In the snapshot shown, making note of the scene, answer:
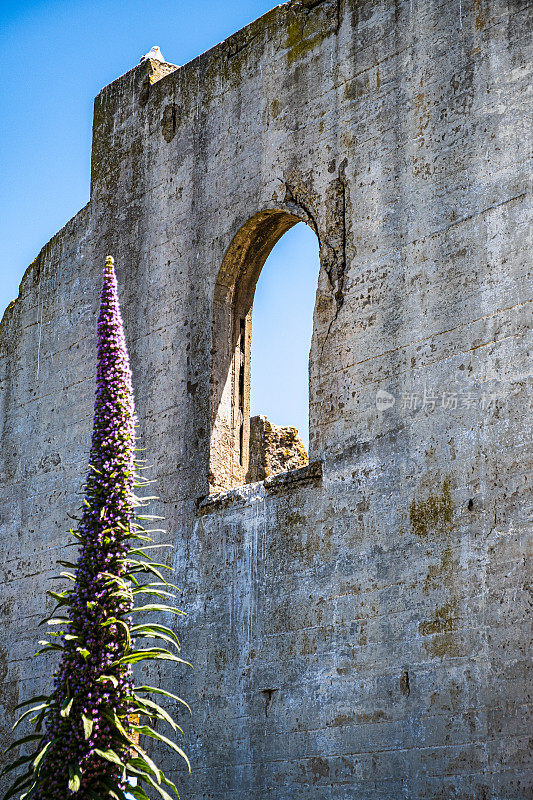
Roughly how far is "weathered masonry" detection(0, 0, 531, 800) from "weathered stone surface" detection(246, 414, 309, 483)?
1.87 m

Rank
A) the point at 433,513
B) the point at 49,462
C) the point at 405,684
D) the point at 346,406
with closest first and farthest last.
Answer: the point at 405,684, the point at 433,513, the point at 346,406, the point at 49,462

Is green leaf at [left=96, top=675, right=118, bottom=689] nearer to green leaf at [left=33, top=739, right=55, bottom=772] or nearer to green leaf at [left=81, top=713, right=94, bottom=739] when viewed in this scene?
green leaf at [left=81, top=713, right=94, bottom=739]

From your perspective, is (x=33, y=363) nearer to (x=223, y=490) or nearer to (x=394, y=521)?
(x=223, y=490)

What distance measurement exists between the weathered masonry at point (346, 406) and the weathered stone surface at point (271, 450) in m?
1.87

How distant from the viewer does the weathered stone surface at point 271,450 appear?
43.4 ft

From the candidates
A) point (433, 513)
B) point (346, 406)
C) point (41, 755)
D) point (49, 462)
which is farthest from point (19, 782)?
point (49, 462)

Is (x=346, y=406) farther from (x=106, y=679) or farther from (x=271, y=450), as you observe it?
(x=106, y=679)

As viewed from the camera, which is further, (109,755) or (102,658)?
(102,658)

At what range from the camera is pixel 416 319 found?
945cm

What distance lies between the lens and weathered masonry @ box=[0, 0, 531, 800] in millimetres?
8594

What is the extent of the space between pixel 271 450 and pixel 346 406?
11.7ft

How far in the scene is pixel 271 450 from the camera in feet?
43.8

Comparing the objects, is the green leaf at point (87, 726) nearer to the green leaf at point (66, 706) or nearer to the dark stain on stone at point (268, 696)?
the green leaf at point (66, 706)

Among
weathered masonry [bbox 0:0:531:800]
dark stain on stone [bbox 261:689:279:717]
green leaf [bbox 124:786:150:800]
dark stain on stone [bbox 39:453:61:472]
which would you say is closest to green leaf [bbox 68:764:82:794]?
green leaf [bbox 124:786:150:800]
